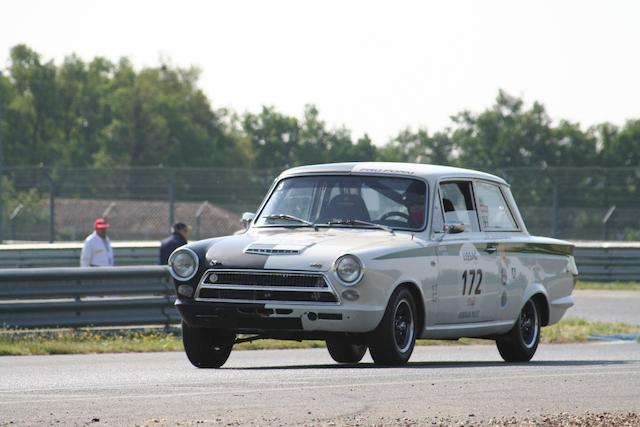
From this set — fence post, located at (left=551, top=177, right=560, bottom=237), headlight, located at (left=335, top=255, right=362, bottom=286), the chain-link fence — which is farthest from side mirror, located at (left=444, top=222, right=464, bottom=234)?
fence post, located at (left=551, top=177, right=560, bottom=237)

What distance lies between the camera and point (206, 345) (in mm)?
11898

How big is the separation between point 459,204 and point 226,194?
22.2m

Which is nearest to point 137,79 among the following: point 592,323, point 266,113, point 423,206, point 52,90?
point 52,90

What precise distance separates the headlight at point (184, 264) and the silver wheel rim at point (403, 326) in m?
1.65

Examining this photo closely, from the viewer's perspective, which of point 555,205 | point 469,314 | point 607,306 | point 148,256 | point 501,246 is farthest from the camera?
point 555,205

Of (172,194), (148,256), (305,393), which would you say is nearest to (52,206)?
(172,194)

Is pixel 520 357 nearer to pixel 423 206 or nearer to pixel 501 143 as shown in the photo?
pixel 423 206

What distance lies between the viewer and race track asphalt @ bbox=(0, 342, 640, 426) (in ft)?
26.5

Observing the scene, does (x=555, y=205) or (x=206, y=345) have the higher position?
(x=555, y=205)

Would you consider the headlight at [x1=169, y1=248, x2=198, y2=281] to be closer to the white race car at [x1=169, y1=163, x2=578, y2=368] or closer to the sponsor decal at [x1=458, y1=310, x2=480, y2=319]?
the white race car at [x1=169, y1=163, x2=578, y2=368]

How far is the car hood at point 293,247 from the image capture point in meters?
11.1

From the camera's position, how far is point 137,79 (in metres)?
122

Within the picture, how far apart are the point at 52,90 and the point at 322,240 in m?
109

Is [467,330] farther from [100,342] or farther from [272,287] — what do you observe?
[100,342]
